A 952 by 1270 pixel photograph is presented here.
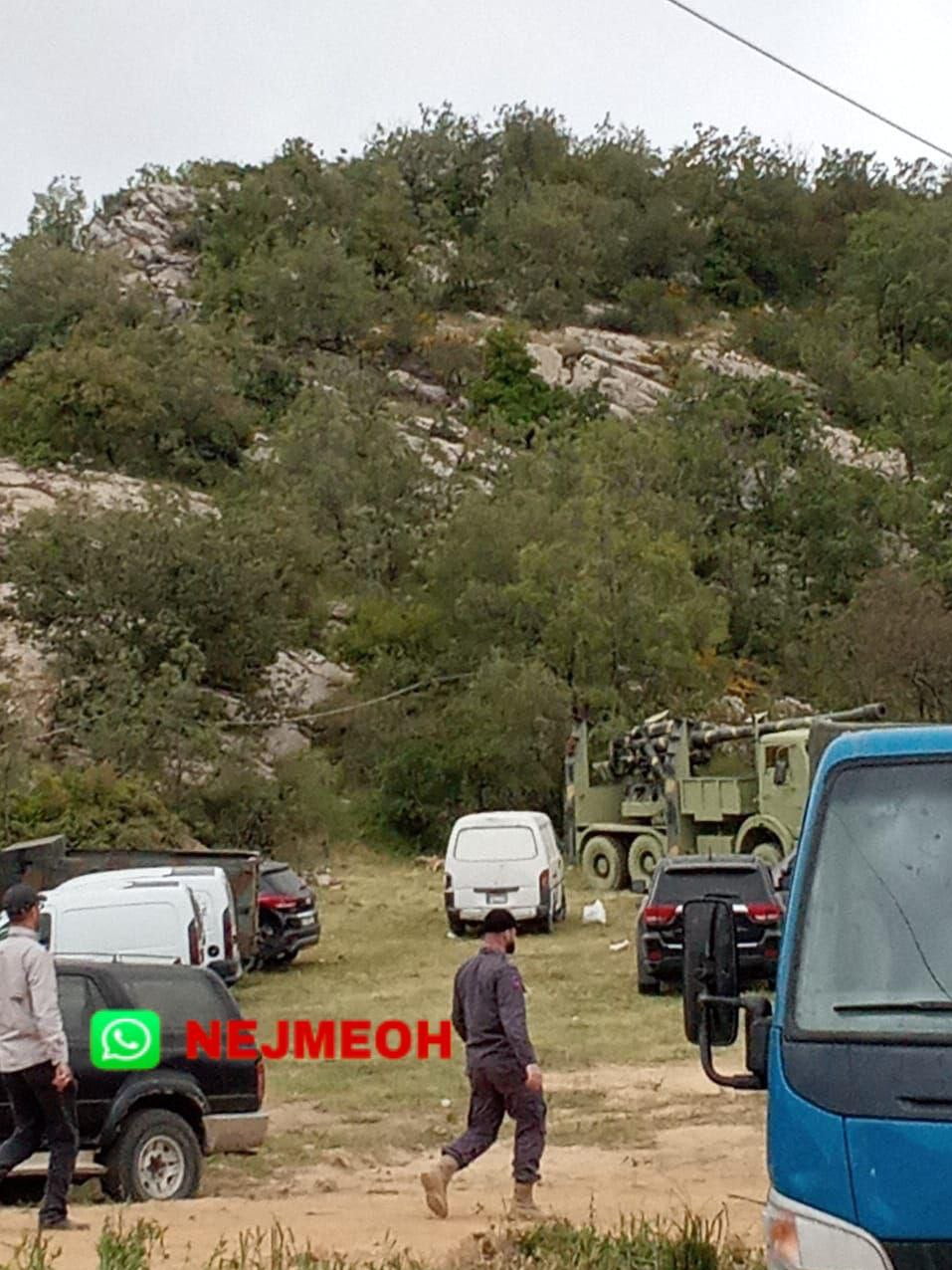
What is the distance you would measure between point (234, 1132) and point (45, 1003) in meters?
2.96

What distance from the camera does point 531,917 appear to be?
27.5 m

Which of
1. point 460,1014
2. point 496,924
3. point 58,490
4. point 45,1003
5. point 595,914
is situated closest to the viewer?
point 45,1003

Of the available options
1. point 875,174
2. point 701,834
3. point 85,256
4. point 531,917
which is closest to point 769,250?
point 875,174

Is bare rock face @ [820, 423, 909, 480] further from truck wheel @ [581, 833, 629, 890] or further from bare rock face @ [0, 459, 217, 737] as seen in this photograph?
truck wheel @ [581, 833, 629, 890]

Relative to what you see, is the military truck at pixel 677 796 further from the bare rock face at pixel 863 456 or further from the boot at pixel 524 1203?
the bare rock face at pixel 863 456

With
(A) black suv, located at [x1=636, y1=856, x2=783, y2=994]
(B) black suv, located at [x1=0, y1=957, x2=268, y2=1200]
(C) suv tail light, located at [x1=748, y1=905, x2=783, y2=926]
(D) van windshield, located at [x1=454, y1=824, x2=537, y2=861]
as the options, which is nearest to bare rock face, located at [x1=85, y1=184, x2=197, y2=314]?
(D) van windshield, located at [x1=454, y1=824, x2=537, y2=861]

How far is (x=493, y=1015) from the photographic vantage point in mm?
10164

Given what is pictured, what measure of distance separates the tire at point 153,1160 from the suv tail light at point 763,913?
10263mm

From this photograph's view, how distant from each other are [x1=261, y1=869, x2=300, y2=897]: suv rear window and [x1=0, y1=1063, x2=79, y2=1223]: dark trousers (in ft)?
50.1

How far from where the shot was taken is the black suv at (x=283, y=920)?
81.0 ft

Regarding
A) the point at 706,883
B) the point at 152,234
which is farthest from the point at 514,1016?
the point at 152,234

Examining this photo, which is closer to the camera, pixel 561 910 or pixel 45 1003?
pixel 45 1003

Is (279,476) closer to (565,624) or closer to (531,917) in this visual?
(565,624)

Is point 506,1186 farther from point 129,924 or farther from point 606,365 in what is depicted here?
point 606,365
